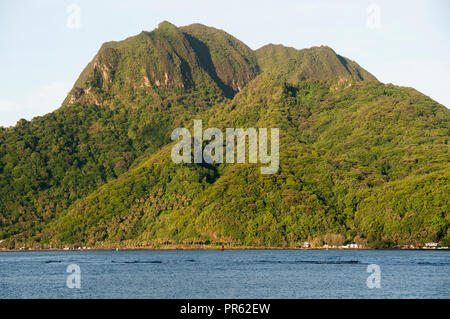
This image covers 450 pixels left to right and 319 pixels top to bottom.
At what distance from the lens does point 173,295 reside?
10294cm

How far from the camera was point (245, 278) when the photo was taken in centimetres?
12838

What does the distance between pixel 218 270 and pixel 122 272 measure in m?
22.8

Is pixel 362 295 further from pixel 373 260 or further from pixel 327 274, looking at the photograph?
pixel 373 260

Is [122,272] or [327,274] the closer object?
[327,274]
